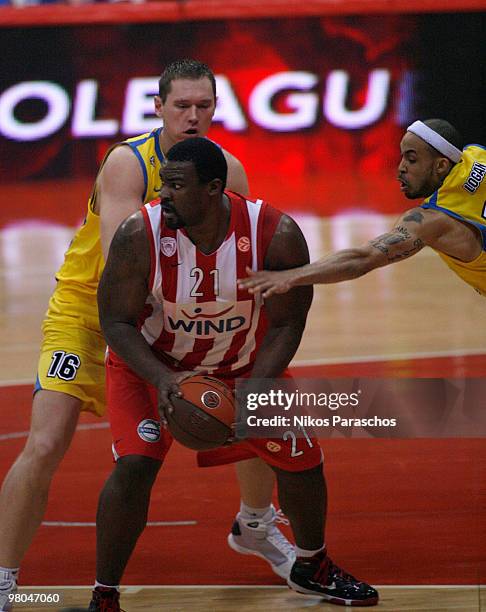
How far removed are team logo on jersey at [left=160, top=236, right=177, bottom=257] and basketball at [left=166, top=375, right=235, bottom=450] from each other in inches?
18.5

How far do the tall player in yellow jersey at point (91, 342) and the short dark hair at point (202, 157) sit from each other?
0.54 meters

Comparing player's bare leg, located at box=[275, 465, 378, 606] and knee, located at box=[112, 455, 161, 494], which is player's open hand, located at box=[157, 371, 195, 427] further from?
player's bare leg, located at box=[275, 465, 378, 606]

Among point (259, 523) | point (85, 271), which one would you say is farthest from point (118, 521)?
point (85, 271)

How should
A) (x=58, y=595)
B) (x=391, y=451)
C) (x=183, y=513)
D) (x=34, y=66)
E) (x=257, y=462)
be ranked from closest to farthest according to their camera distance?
1. (x=58, y=595)
2. (x=257, y=462)
3. (x=183, y=513)
4. (x=391, y=451)
5. (x=34, y=66)

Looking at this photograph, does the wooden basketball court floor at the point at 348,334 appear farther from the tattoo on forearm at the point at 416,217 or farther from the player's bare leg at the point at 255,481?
the tattoo on forearm at the point at 416,217

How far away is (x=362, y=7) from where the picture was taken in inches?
570

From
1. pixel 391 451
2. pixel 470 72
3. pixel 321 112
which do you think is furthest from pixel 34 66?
pixel 391 451

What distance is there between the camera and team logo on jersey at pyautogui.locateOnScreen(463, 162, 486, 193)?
5.14 m

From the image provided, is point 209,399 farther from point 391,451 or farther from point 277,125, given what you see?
point 277,125

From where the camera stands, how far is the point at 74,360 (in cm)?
482

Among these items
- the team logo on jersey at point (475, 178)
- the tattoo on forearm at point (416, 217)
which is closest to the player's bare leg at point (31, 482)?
the tattoo on forearm at point (416, 217)

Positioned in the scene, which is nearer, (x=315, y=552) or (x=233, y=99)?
(x=315, y=552)

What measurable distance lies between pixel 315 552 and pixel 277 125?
33.6ft

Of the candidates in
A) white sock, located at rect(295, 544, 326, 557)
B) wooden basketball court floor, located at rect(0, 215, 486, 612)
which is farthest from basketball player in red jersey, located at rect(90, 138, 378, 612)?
wooden basketball court floor, located at rect(0, 215, 486, 612)
